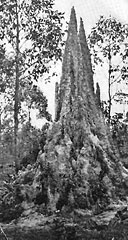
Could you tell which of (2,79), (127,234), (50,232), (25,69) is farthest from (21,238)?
(2,79)

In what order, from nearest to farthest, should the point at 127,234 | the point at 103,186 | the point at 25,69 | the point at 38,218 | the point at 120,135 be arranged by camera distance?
the point at 127,234
the point at 38,218
the point at 103,186
the point at 25,69
the point at 120,135

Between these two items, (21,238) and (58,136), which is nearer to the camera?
(21,238)

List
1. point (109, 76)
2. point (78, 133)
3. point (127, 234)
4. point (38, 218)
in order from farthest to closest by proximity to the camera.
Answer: point (109, 76) < point (78, 133) < point (38, 218) < point (127, 234)

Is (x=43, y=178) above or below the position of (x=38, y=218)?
above

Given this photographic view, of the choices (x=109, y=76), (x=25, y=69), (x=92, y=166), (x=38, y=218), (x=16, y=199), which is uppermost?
(x=109, y=76)

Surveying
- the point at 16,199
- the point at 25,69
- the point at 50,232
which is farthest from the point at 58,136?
the point at 25,69

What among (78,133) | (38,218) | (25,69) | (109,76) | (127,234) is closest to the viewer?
(127,234)

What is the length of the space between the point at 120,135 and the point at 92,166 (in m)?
26.2

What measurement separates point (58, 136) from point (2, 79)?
48.1 feet

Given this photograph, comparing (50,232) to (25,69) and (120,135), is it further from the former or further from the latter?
(120,135)

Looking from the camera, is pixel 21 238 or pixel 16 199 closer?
pixel 21 238

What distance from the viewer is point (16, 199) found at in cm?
1584

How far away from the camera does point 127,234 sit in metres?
12.2

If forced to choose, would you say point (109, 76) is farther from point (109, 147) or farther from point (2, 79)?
point (109, 147)
